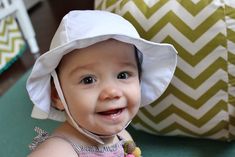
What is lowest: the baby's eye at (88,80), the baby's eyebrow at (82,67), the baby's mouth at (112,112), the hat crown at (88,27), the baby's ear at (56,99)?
the baby's mouth at (112,112)

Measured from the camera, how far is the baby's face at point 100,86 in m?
0.58

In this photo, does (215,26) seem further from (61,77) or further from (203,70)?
(61,77)

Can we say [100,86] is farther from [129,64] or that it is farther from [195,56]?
[195,56]

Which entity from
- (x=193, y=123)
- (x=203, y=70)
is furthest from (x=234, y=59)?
(x=193, y=123)

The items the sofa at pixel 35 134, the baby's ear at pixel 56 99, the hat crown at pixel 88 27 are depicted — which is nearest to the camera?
the hat crown at pixel 88 27

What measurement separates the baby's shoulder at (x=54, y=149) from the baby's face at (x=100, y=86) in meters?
0.05

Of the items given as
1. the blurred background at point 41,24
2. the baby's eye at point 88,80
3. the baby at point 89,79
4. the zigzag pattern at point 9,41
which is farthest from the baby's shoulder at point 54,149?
the zigzag pattern at point 9,41

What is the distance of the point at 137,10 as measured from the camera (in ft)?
2.50

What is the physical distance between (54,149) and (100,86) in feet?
0.44

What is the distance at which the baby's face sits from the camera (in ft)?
1.91

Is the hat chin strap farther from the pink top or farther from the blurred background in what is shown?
the blurred background

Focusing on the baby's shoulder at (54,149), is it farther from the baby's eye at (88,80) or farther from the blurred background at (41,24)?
the blurred background at (41,24)

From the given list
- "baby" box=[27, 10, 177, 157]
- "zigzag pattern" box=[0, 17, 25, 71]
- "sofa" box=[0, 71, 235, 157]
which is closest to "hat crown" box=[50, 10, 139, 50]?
"baby" box=[27, 10, 177, 157]

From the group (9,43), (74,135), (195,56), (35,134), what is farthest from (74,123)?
(9,43)
